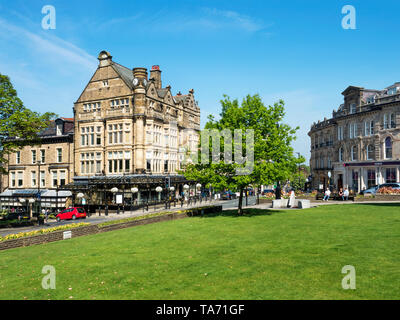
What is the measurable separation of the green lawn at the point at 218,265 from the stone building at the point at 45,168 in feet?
117

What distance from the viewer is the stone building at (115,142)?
45250 mm

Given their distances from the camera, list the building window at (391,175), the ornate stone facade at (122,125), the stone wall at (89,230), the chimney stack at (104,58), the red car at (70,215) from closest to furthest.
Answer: the stone wall at (89,230)
the red car at (70,215)
the ornate stone facade at (122,125)
the building window at (391,175)
the chimney stack at (104,58)

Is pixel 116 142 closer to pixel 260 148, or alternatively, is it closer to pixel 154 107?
pixel 154 107

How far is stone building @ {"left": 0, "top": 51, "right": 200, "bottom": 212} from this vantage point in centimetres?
4525

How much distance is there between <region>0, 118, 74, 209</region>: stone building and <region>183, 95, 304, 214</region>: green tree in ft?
102

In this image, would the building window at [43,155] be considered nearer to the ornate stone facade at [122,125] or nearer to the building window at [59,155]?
the building window at [59,155]

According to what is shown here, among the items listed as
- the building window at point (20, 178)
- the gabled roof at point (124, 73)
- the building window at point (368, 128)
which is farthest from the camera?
the building window at point (20, 178)

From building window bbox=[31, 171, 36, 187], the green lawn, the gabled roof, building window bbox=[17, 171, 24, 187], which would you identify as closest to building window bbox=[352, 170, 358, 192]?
the green lawn

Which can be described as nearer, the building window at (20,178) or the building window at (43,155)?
the building window at (43,155)

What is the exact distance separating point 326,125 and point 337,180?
1243 cm

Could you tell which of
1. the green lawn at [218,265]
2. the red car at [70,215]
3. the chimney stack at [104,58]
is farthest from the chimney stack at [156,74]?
the green lawn at [218,265]

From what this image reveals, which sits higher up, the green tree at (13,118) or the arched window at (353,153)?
the green tree at (13,118)

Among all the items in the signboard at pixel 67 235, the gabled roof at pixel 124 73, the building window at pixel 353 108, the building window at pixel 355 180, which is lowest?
the signboard at pixel 67 235

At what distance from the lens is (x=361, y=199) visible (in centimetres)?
3719
